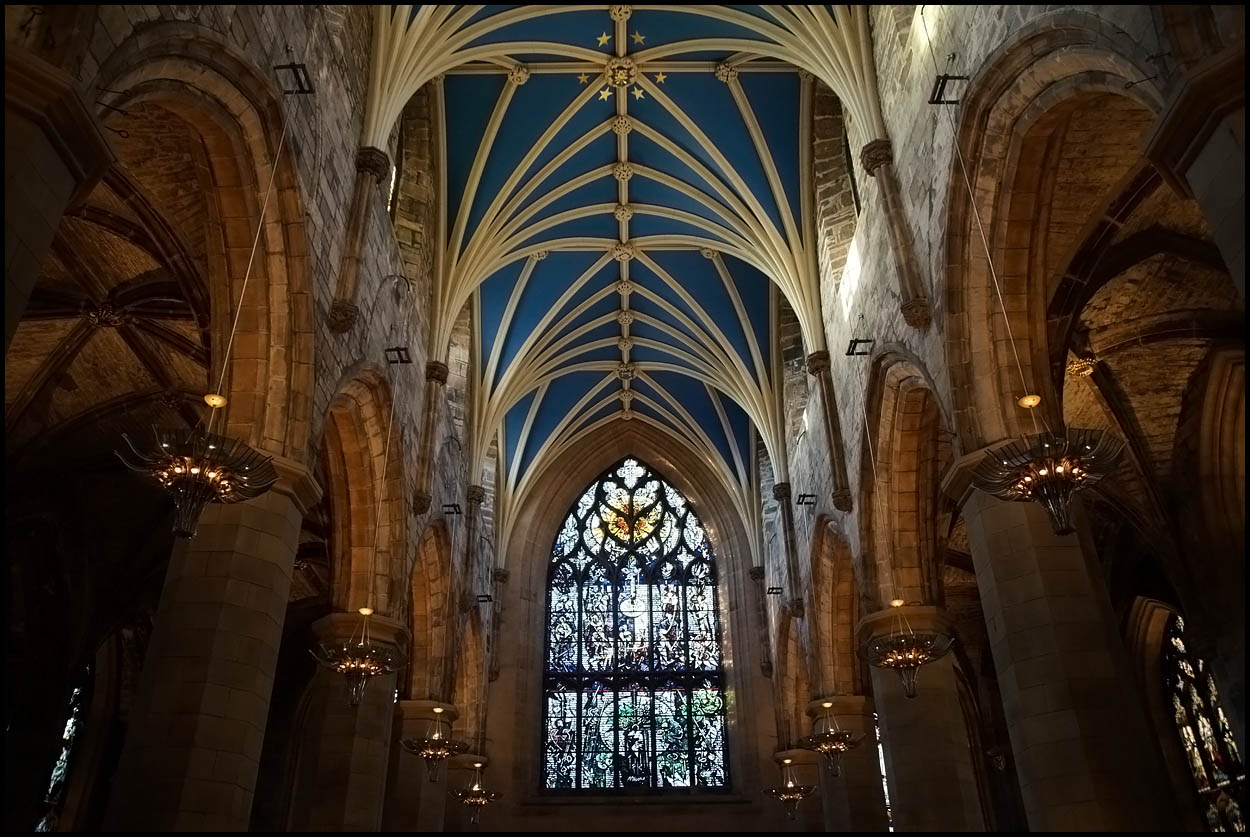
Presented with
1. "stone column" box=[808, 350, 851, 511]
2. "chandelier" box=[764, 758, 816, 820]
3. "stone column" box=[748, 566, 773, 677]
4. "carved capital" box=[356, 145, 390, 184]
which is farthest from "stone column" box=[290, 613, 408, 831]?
"stone column" box=[748, 566, 773, 677]

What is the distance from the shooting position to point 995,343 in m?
11.1

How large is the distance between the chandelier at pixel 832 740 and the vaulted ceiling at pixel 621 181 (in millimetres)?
5539

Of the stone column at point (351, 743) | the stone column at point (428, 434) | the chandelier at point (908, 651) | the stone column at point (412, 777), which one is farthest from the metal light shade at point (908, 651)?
the stone column at point (412, 777)

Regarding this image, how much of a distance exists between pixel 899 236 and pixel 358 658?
847cm

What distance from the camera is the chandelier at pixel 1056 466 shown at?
863 cm

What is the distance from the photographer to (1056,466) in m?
8.65

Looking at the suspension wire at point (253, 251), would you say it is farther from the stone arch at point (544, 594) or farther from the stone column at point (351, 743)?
the stone arch at point (544, 594)

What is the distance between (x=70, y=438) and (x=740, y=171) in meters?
12.6

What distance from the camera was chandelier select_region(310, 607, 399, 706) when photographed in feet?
42.9

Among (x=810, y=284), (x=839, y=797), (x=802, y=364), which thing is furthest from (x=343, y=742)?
(x=802, y=364)

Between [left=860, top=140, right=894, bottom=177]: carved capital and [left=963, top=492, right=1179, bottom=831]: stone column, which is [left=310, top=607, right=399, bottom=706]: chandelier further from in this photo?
[left=860, top=140, right=894, bottom=177]: carved capital

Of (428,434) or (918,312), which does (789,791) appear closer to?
(428,434)

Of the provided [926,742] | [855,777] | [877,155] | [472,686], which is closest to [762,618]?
[472,686]

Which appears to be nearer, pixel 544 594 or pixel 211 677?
pixel 211 677
